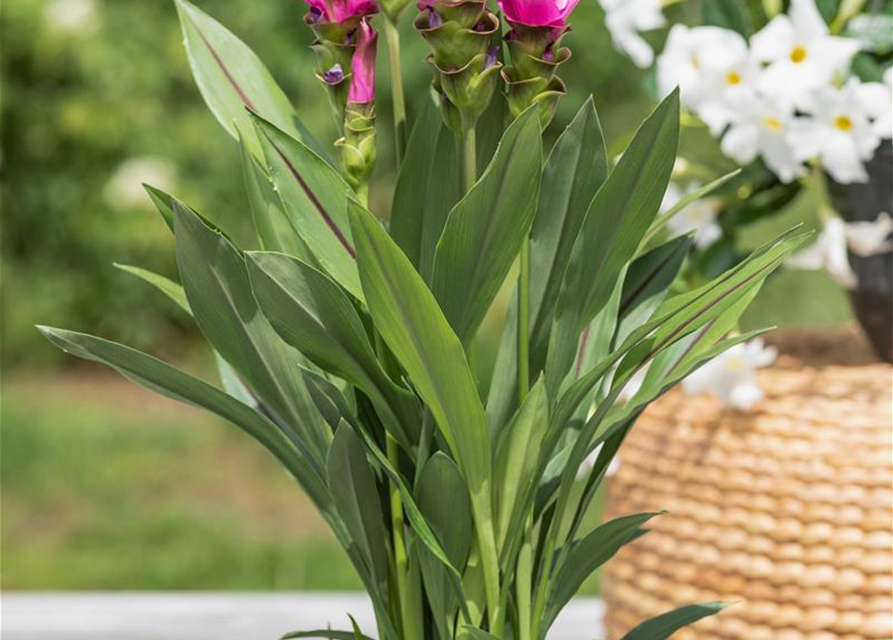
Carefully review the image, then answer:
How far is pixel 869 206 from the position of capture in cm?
86

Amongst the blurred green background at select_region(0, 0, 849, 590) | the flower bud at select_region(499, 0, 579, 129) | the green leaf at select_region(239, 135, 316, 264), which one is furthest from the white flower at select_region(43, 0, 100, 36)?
the flower bud at select_region(499, 0, 579, 129)

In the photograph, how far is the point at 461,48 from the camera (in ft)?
1.56

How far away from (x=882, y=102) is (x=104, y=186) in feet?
7.19

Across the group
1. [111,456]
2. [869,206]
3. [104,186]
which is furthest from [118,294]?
[869,206]

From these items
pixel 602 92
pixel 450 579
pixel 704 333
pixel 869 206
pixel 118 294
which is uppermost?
pixel 602 92

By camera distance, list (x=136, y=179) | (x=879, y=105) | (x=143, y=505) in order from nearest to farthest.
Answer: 1. (x=879, y=105)
2. (x=143, y=505)
3. (x=136, y=179)

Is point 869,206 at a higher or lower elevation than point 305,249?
higher

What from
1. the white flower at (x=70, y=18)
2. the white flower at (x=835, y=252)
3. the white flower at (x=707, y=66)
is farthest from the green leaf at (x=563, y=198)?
the white flower at (x=70, y=18)

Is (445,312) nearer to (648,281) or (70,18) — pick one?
(648,281)

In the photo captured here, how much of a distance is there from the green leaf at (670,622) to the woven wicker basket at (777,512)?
0.80ft

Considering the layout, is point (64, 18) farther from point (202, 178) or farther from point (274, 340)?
point (274, 340)

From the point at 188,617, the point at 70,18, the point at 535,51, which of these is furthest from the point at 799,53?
the point at 70,18

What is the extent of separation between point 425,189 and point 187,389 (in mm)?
139

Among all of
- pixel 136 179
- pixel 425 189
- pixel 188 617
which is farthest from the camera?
pixel 136 179
